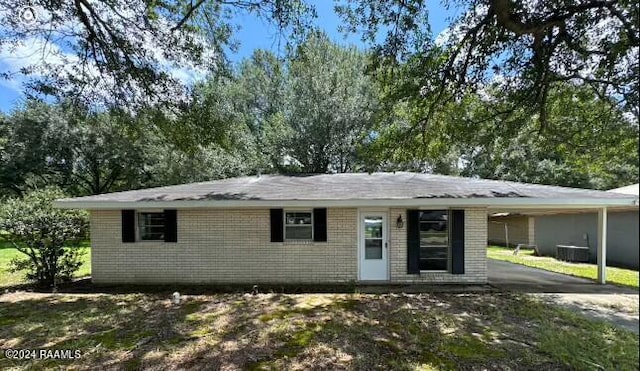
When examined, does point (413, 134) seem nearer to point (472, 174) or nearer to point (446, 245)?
point (446, 245)

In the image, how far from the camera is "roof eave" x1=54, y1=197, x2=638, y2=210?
344 inches

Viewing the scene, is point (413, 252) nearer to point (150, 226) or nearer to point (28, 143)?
point (150, 226)

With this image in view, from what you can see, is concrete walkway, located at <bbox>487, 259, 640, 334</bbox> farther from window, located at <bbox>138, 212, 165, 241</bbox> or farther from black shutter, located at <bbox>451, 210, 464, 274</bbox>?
window, located at <bbox>138, 212, 165, 241</bbox>

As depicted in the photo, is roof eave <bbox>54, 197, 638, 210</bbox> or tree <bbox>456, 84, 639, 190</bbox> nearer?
Result: tree <bbox>456, 84, 639, 190</bbox>

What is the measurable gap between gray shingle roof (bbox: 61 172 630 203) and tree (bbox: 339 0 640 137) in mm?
1854

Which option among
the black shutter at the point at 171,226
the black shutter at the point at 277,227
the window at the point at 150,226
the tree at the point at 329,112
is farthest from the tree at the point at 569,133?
the tree at the point at 329,112

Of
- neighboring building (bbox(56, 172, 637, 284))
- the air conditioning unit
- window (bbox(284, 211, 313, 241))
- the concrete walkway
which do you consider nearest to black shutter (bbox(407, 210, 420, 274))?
neighboring building (bbox(56, 172, 637, 284))

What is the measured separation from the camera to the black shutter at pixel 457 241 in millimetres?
9641

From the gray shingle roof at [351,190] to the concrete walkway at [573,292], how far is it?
223 cm

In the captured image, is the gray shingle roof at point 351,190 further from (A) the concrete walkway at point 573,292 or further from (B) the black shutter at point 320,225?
(A) the concrete walkway at point 573,292

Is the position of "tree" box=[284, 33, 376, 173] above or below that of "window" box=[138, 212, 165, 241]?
above

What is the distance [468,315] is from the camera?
22.4ft

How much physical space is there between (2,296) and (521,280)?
13151 mm

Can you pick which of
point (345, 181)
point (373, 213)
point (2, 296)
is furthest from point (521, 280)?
point (2, 296)
